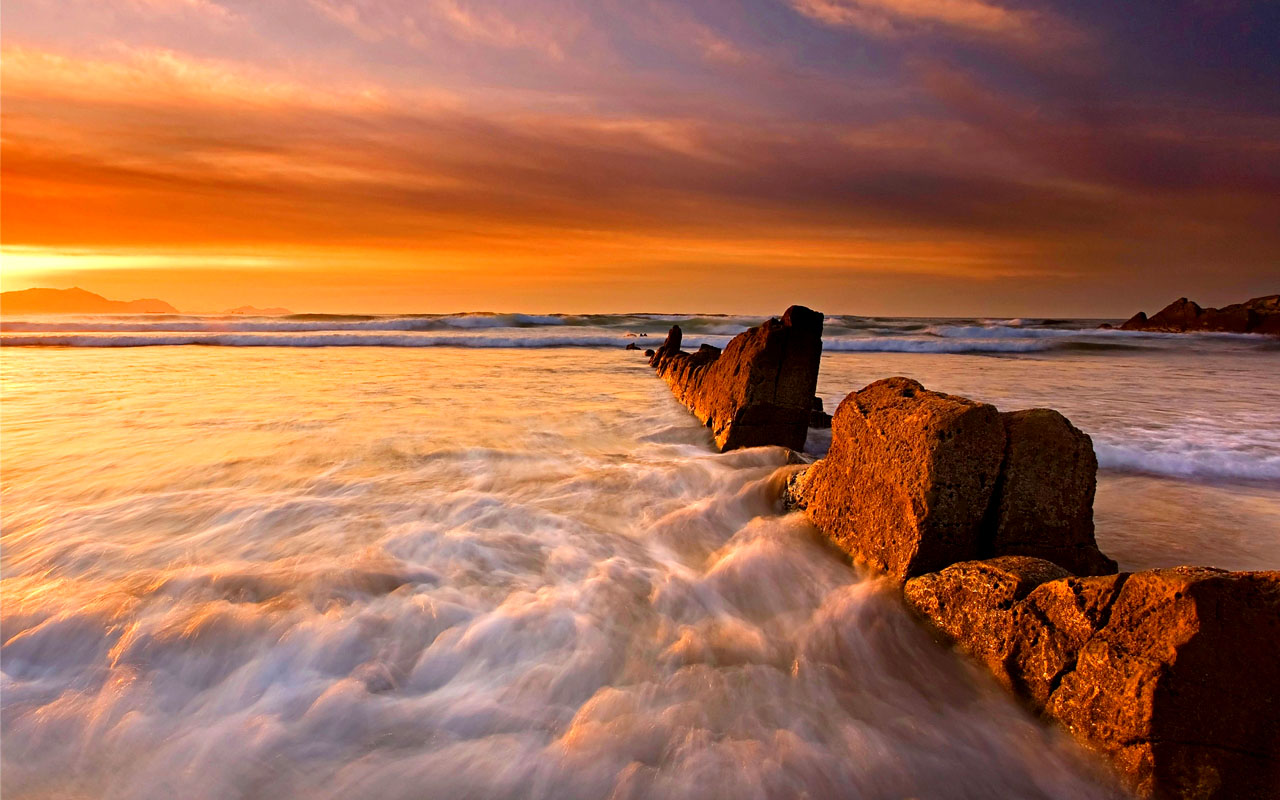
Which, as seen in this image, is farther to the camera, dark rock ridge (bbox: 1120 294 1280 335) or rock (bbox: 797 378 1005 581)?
dark rock ridge (bbox: 1120 294 1280 335)

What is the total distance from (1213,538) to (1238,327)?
39376 mm

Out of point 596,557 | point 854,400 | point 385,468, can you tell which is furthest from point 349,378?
point 854,400

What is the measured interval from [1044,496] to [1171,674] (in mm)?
1231

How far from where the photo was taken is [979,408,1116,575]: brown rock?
2977 millimetres

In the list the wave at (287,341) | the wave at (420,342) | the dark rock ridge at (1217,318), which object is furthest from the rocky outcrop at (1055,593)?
the dark rock ridge at (1217,318)

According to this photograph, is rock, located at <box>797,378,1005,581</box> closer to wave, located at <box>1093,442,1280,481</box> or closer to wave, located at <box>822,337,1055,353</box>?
wave, located at <box>1093,442,1280,481</box>

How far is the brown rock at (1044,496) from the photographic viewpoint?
2.98 metres

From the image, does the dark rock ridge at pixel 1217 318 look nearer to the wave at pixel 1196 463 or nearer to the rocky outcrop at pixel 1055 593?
the wave at pixel 1196 463

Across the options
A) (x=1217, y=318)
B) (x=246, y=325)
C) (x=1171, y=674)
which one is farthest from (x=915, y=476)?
(x=1217, y=318)

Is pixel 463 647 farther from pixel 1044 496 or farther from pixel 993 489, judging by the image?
pixel 1044 496

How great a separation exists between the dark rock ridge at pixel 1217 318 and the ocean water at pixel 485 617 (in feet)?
113

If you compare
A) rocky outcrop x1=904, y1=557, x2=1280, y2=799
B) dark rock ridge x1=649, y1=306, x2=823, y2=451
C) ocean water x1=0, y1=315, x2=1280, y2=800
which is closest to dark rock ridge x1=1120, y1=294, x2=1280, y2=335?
ocean water x1=0, y1=315, x2=1280, y2=800

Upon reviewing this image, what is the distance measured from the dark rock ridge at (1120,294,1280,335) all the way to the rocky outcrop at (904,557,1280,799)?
4142cm

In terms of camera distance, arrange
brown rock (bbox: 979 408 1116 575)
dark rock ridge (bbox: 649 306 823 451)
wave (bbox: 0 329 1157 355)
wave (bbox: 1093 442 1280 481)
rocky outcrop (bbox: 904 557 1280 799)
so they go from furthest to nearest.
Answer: wave (bbox: 0 329 1157 355) < dark rock ridge (bbox: 649 306 823 451) < wave (bbox: 1093 442 1280 481) < brown rock (bbox: 979 408 1116 575) < rocky outcrop (bbox: 904 557 1280 799)
